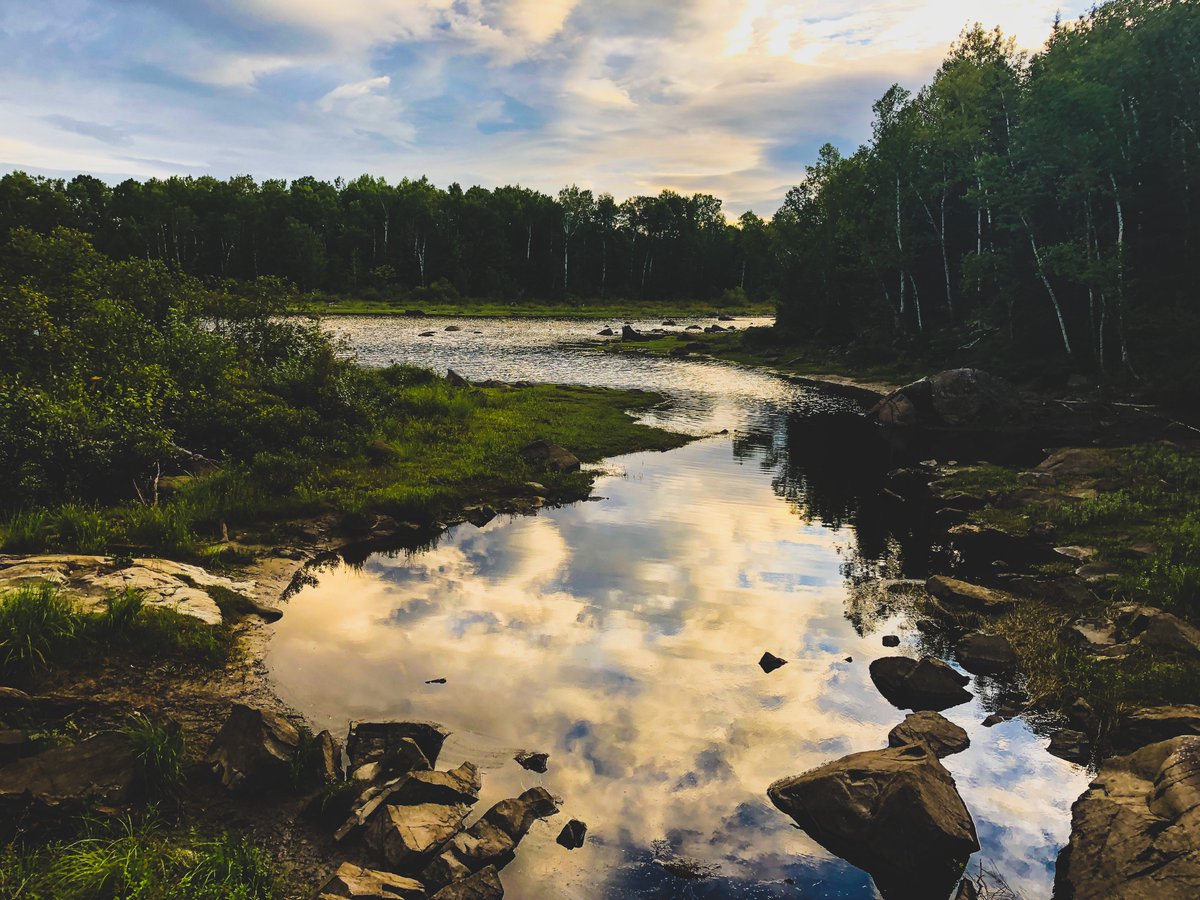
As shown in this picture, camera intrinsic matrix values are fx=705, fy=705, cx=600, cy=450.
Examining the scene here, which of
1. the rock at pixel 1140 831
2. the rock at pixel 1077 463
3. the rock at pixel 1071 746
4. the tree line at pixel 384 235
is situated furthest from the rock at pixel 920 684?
the tree line at pixel 384 235

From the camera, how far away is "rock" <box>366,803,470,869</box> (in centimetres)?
875

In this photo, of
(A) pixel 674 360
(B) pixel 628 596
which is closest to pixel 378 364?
(A) pixel 674 360

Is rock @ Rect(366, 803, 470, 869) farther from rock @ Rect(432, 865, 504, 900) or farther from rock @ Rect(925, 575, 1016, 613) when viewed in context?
rock @ Rect(925, 575, 1016, 613)

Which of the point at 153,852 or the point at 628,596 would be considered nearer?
the point at 153,852

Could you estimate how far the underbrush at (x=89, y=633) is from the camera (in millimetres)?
11859

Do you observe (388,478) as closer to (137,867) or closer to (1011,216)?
(137,867)

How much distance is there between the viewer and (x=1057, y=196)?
158ft

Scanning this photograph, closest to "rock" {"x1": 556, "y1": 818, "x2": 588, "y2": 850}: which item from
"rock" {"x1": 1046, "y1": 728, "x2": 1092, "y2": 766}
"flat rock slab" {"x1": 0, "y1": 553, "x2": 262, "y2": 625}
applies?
"rock" {"x1": 1046, "y1": 728, "x2": 1092, "y2": 766}

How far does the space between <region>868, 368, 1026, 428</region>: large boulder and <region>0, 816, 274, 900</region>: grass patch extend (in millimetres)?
43957

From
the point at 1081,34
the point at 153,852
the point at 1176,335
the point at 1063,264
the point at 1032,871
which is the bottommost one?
the point at 1032,871

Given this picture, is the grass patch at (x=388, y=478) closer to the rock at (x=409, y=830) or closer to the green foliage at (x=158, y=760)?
the green foliage at (x=158, y=760)

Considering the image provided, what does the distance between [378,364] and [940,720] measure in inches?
2352

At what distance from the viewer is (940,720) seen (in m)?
12.8

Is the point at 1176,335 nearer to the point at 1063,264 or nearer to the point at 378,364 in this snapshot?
the point at 1063,264
